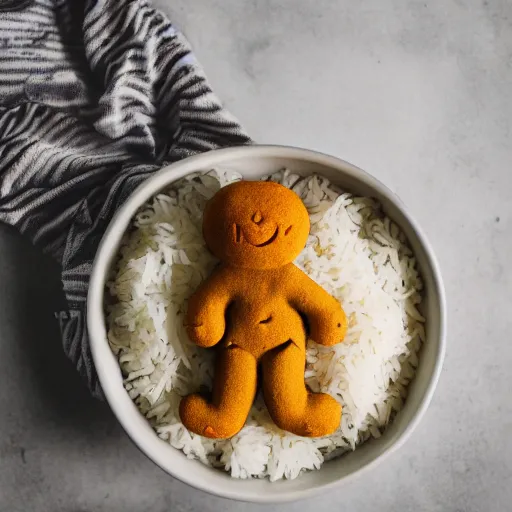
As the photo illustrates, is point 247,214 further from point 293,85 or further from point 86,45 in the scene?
point 86,45

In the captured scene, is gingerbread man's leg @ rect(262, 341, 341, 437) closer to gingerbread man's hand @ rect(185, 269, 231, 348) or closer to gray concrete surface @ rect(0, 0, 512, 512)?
gingerbread man's hand @ rect(185, 269, 231, 348)

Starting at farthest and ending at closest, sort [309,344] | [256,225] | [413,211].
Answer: [413,211]
[309,344]
[256,225]

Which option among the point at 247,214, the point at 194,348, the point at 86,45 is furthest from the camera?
the point at 86,45

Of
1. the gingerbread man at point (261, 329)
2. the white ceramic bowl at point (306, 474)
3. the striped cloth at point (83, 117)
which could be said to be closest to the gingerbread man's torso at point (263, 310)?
the gingerbread man at point (261, 329)

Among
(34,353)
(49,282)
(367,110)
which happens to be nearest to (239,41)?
(367,110)

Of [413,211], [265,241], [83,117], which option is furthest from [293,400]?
[83,117]

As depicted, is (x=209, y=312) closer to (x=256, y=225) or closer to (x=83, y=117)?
(x=256, y=225)

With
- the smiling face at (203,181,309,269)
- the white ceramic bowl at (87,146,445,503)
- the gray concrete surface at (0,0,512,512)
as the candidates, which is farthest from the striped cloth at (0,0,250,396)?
the smiling face at (203,181,309,269)

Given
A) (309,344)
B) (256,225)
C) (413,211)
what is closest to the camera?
(256,225)
